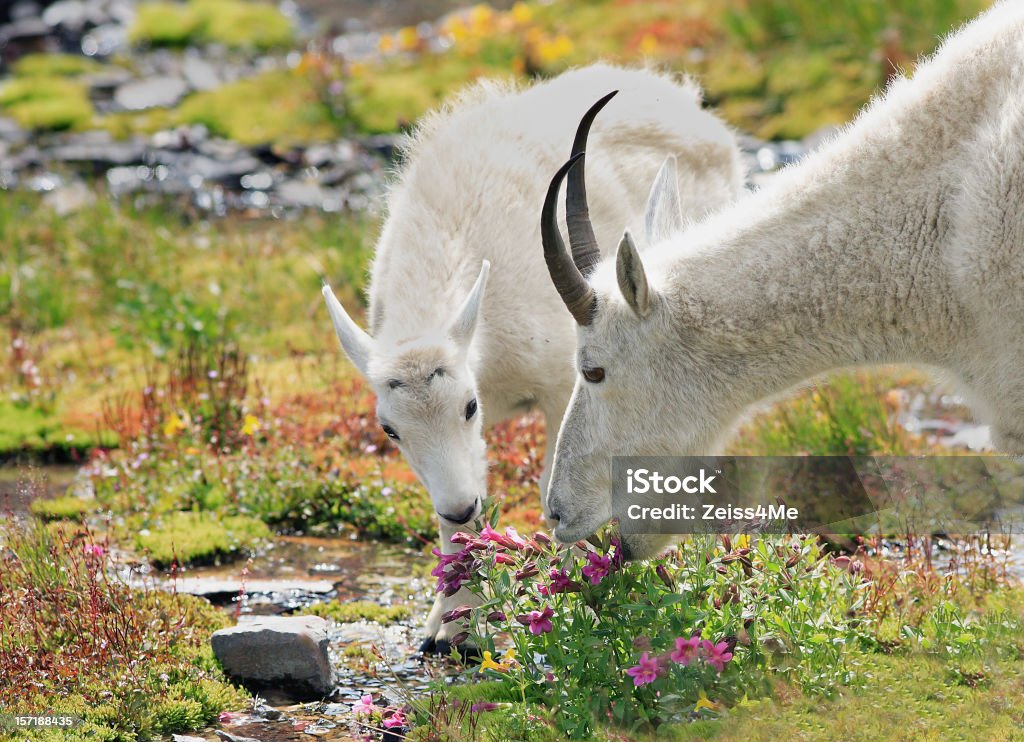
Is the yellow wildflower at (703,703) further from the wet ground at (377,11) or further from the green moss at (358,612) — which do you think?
the wet ground at (377,11)

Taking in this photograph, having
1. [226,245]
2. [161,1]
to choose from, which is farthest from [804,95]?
[161,1]

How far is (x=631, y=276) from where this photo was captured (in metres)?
4.98

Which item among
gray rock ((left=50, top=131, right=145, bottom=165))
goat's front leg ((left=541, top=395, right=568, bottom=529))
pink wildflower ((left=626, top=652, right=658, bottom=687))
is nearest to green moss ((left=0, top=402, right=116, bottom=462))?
goat's front leg ((left=541, top=395, right=568, bottom=529))

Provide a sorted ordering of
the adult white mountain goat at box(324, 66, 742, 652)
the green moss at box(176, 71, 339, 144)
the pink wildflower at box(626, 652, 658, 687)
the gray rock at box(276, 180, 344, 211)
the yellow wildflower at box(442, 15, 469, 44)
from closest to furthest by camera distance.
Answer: the pink wildflower at box(626, 652, 658, 687), the adult white mountain goat at box(324, 66, 742, 652), the gray rock at box(276, 180, 344, 211), the green moss at box(176, 71, 339, 144), the yellow wildflower at box(442, 15, 469, 44)

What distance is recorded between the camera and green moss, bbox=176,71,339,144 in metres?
18.7

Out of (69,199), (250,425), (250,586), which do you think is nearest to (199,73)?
(69,199)

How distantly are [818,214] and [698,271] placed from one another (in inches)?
21.0

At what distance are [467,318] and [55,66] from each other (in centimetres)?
1899

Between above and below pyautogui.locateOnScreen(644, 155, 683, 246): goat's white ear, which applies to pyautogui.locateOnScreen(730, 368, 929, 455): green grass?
below

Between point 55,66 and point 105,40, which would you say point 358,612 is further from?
point 105,40

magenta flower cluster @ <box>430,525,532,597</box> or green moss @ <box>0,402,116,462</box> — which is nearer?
magenta flower cluster @ <box>430,525,532,597</box>

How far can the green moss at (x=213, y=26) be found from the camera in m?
24.0

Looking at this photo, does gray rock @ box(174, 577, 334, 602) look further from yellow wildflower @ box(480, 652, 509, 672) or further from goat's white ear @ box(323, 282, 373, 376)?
yellow wildflower @ box(480, 652, 509, 672)

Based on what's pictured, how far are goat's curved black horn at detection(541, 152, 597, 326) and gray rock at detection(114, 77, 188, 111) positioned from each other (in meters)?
16.9
